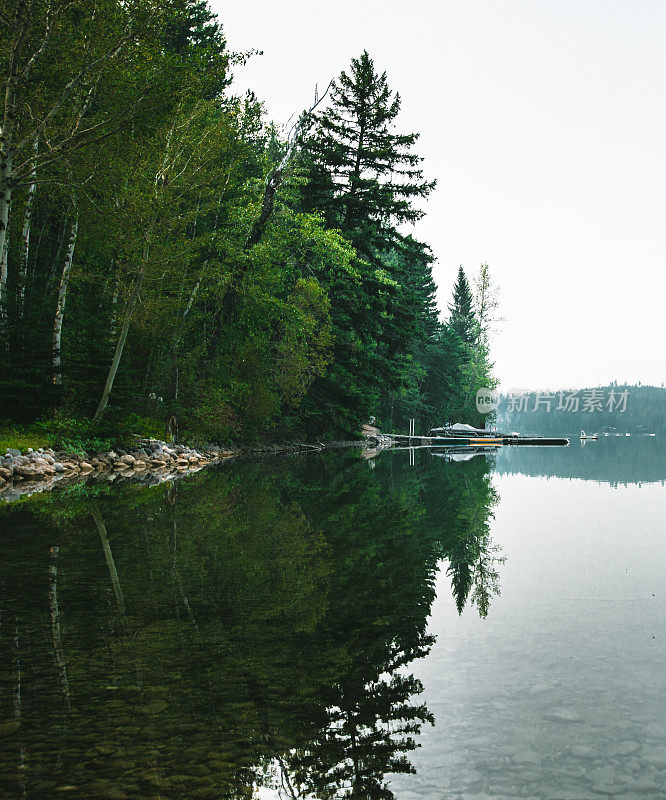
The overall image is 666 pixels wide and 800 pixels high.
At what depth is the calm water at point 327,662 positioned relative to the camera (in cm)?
333

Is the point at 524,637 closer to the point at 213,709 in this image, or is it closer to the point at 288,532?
the point at 213,709

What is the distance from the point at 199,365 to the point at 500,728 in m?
29.4

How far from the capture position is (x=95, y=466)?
22.8 metres

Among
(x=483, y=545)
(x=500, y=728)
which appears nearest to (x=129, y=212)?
(x=483, y=545)

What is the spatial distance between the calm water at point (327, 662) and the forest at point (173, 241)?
44.6 feet

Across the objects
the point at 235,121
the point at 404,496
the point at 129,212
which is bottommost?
the point at 404,496

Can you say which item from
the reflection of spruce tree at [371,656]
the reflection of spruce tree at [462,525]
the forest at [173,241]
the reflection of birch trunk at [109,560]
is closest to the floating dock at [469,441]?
the forest at [173,241]

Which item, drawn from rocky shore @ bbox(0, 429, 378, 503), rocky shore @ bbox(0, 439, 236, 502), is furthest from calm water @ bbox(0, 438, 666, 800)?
rocky shore @ bbox(0, 439, 236, 502)

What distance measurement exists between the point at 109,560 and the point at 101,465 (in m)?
15.2

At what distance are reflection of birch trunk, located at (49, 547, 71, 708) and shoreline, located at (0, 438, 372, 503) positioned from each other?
23.5ft

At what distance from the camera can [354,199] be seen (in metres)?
41.0

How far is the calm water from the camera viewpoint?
10.9 feet

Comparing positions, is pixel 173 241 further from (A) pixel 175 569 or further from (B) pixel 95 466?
(A) pixel 175 569

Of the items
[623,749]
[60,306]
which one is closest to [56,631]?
[623,749]
